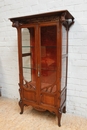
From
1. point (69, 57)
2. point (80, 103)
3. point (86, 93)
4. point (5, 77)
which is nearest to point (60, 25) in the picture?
point (69, 57)

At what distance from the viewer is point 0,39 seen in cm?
262

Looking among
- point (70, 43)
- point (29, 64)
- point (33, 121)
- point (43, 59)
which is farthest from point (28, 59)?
point (33, 121)

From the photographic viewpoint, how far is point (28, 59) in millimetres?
2102

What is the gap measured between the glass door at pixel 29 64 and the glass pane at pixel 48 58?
0.49 feet

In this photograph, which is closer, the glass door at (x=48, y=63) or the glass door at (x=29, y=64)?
the glass door at (x=48, y=63)

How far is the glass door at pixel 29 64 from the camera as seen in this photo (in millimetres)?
1999

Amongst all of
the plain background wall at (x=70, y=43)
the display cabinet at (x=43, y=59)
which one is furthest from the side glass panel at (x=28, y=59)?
the plain background wall at (x=70, y=43)

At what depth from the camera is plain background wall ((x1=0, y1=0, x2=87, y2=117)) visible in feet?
6.29

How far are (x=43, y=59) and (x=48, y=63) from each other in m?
0.11

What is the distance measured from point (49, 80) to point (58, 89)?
0.24m

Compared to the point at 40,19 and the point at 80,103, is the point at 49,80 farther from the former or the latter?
the point at 40,19

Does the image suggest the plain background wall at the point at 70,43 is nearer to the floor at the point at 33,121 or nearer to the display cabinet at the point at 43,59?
the display cabinet at the point at 43,59

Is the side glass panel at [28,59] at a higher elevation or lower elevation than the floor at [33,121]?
higher

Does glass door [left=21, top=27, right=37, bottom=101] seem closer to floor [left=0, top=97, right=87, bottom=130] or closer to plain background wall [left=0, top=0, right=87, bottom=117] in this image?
floor [left=0, top=97, right=87, bottom=130]
